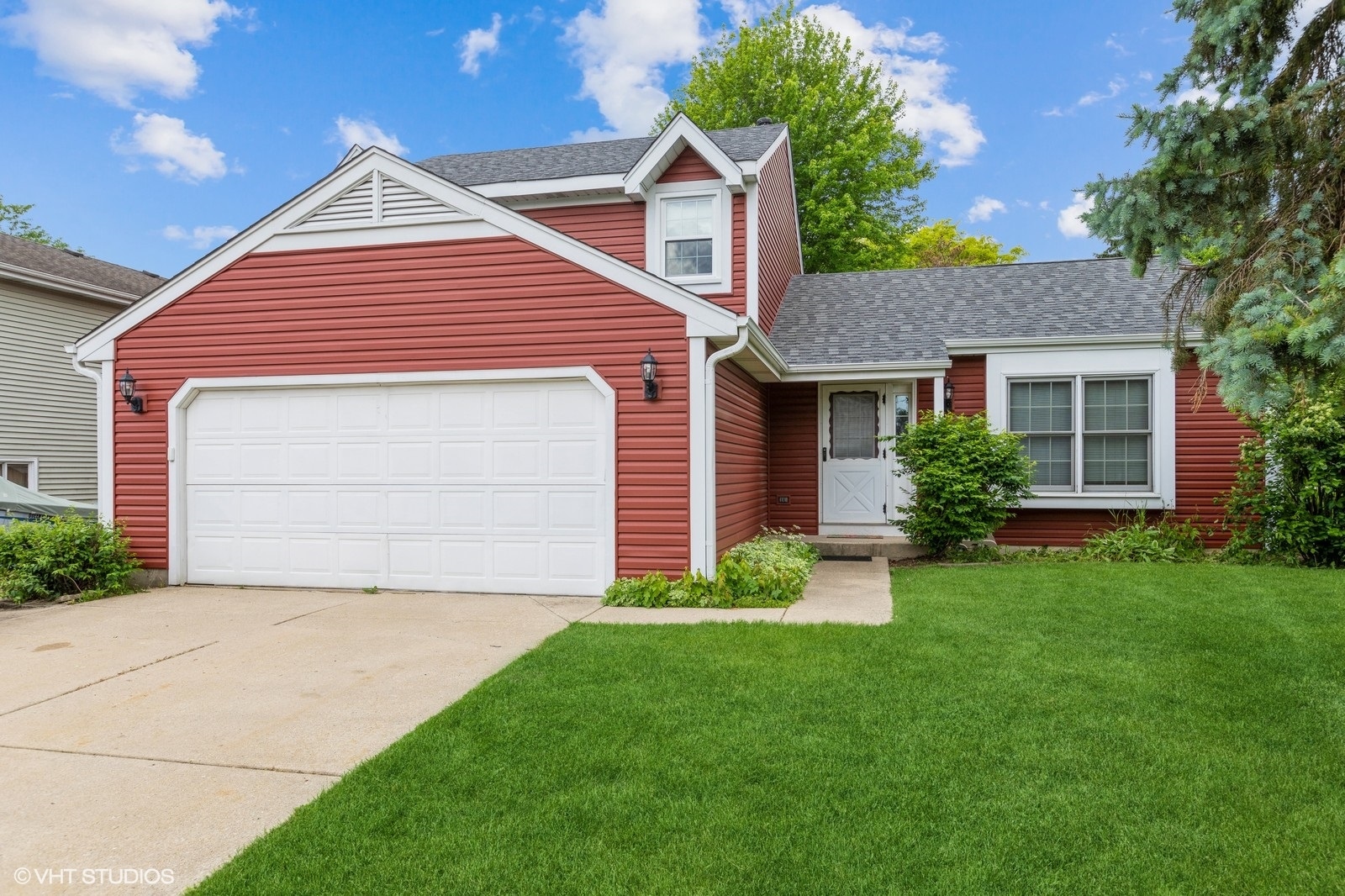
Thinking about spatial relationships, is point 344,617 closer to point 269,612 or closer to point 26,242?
point 269,612

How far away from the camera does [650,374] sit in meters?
7.53

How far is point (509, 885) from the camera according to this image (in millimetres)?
2588

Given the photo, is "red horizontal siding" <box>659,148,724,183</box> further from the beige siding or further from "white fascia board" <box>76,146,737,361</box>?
the beige siding

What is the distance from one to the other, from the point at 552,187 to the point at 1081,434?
7.95 metres

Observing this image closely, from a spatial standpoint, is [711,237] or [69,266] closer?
[711,237]

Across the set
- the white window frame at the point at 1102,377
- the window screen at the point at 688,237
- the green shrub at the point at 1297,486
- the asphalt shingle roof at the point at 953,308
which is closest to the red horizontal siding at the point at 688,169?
the window screen at the point at 688,237

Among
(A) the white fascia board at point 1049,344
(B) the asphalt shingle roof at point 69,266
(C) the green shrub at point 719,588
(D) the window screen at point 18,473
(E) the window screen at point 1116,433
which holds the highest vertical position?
(B) the asphalt shingle roof at point 69,266

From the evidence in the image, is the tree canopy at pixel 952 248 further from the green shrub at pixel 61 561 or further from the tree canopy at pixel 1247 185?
the green shrub at pixel 61 561

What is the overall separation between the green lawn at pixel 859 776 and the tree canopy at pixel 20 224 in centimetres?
3638

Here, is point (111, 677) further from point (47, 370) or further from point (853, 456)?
point (47, 370)

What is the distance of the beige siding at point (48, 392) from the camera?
1327 centimetres

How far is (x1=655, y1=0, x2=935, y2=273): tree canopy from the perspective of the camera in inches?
862

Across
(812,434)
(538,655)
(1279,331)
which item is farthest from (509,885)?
(812,434)

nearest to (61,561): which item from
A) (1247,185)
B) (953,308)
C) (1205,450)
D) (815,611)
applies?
(815,611)
